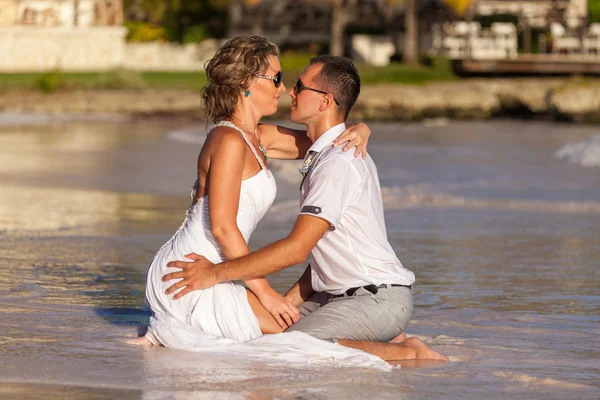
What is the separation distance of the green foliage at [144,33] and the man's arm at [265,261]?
37.0 m

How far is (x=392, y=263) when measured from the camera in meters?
5.26

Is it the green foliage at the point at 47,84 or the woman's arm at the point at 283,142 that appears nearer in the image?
the woman's arm at the point at 283,142

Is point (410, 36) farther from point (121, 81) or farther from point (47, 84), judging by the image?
point (47, 84)

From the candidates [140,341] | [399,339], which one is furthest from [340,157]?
[140,341]

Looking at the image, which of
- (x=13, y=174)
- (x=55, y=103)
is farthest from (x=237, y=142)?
(x=55, y=103)

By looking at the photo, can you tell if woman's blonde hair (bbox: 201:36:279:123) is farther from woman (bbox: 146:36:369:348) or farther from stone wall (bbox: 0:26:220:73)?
stone wall (bbox: 0:26:220:73)

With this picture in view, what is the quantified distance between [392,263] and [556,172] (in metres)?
11.5

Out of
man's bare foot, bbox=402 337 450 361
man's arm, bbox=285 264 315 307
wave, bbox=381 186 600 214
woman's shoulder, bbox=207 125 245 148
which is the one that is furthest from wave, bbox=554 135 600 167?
woman's shoulder, bbox=207 125 245 148

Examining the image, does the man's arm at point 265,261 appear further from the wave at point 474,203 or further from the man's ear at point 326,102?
the wave at point 474,203

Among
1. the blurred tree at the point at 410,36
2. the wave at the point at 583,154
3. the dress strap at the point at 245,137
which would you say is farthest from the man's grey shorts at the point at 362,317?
the blurred tree at the point at 410,36

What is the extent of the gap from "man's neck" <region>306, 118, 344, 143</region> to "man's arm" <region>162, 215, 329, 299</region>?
0.52m

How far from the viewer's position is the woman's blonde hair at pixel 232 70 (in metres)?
5.21

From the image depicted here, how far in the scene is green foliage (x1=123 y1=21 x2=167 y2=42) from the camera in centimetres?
4138

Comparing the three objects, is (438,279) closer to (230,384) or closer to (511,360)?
(511,360)
